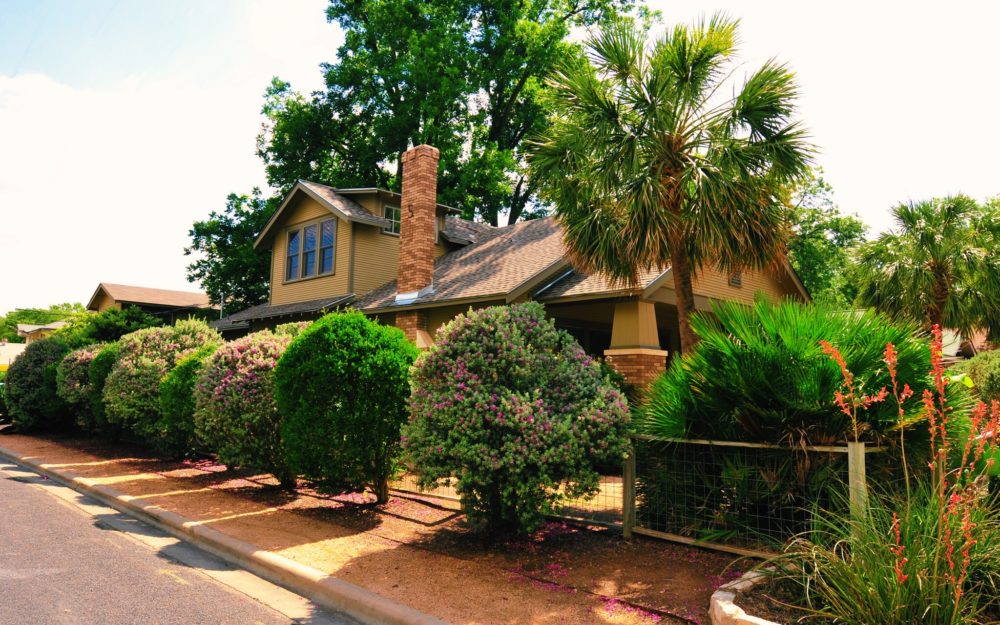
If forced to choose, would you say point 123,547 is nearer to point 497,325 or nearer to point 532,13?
point 497,325

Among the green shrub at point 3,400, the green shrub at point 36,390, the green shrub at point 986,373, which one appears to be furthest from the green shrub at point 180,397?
the green shrub at point 986,373

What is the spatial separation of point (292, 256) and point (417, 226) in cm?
680

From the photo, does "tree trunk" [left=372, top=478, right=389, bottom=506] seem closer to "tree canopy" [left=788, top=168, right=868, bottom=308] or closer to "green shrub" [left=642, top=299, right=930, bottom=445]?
"green shrub" [left=642, top=299, right=930, bottom=445]

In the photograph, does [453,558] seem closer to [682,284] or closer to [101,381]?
[682,284]

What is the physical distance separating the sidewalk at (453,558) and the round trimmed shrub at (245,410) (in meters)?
0.55

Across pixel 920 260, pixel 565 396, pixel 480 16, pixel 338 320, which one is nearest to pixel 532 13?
pixel 480 16

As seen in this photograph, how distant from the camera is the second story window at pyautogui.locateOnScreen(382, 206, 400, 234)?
2041cm

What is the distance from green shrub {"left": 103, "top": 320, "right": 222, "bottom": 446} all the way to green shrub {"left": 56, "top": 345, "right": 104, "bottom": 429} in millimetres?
1978

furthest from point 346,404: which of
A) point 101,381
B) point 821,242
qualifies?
point 821,242

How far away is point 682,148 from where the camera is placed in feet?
33.7

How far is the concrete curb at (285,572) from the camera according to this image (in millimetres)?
4777

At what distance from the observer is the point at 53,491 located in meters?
9.88

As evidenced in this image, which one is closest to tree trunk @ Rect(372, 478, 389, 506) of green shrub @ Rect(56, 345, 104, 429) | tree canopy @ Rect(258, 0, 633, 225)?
green shrub @ Rect(56, 345, 104, 429)

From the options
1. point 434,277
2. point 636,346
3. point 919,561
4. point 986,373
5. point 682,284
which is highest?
point 434,277
